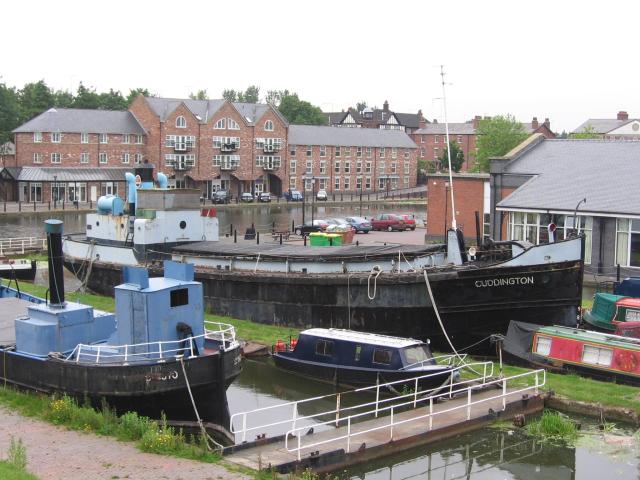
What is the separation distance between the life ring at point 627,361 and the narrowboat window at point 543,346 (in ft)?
7.19

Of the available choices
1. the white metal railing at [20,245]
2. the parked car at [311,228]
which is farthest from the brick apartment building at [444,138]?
the white metal railing at [20,245]

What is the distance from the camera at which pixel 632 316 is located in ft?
96.3

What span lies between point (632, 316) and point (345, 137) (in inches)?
3455

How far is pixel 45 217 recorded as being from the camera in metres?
79.2

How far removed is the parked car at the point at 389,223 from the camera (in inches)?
2662

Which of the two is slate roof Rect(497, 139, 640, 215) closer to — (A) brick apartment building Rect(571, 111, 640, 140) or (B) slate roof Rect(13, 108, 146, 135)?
(B) slate roof Rect(13, 108, 146, 135)

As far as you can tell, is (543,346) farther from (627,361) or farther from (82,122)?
(82,122)

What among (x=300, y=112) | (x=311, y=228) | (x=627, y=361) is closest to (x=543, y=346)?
(x=627, y=361)

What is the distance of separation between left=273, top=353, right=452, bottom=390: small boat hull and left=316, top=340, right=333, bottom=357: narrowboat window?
36 centimetres

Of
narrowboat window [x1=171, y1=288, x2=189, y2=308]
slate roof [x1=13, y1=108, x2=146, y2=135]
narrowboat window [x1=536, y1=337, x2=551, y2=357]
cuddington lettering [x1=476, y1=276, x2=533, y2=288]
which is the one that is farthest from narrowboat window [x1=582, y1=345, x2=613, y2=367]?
slate roof [x1=13, y1=108, x2=146, y2=135]

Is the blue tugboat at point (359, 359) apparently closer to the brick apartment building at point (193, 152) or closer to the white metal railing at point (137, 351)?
the white metal railing at point (137, 351)

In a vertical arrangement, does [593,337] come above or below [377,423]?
above

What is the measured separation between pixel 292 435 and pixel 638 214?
89.6 feet

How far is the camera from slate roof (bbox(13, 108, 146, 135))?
299ft
